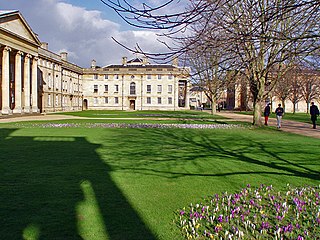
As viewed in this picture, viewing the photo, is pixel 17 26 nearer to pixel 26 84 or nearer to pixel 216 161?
pixel 26 84

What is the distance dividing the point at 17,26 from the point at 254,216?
44737 mm

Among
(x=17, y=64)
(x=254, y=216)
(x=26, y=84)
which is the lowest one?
(x=254, y=216)

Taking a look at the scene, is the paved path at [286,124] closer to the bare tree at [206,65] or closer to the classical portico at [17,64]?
the classical portico at [17,64]

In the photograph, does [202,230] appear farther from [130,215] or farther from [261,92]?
[261,92]

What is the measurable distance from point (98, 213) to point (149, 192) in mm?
1404

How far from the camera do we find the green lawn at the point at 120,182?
13.9 feet

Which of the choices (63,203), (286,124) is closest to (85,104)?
(286,124)

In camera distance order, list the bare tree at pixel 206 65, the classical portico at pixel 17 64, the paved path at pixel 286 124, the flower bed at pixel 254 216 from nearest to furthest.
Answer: the flower bed at pixel 254 216
the bare tree at pixel 206 65
the paved path at pixel 286 124
the classical portico at pixel 17 64

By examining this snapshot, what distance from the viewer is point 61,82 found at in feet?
217

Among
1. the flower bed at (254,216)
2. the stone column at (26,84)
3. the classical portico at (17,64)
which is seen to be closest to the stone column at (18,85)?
the classical portico at (17,64)

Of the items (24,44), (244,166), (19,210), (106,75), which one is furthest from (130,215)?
(106,75)

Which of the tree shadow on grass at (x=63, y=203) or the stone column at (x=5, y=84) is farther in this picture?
the stone column at (x=5, y=84)

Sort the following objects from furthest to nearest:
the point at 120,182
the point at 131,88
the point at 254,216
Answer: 1. the point at 131,88
2. the point at 120,182
3. the point at 254,216

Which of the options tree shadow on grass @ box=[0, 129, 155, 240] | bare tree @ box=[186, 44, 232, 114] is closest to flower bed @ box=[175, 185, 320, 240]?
tree shadow on grass @ box=[0, 129, 155, 240]
